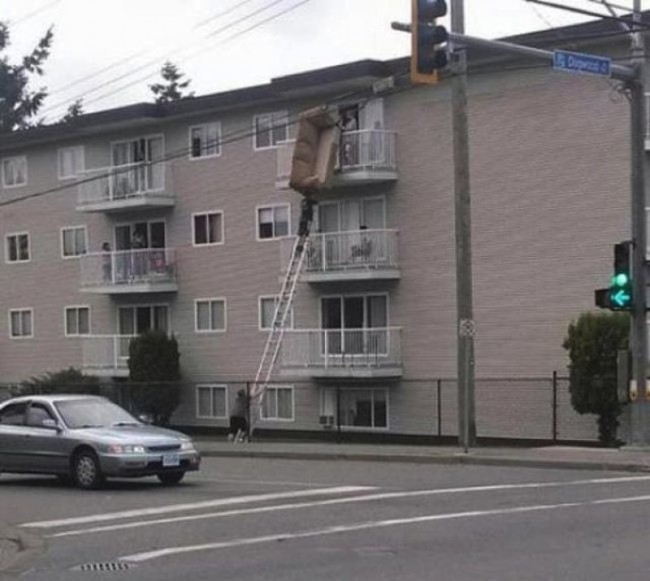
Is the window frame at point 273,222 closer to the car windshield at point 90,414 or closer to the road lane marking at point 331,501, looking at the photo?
the car windshield at point 90,414

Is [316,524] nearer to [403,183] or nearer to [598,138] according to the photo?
[598,138]

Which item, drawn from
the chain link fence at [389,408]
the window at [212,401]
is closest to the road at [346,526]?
the chain link fence at [389,408]

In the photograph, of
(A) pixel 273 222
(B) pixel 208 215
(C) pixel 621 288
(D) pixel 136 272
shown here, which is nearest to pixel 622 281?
(C) pixel 621 288

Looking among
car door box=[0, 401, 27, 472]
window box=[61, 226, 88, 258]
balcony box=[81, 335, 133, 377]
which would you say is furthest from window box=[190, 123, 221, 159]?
car door box=[0, 401, 27, 472]

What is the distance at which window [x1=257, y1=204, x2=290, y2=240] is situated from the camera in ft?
126

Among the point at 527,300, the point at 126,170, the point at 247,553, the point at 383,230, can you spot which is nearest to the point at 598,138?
the point at 527,300

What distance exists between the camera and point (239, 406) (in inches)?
1379

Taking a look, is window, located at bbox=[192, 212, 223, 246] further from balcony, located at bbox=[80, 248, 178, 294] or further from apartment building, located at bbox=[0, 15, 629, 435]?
balcony, located at bbox=[80, 248, 178, 294]

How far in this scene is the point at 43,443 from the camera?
19766 millimetres

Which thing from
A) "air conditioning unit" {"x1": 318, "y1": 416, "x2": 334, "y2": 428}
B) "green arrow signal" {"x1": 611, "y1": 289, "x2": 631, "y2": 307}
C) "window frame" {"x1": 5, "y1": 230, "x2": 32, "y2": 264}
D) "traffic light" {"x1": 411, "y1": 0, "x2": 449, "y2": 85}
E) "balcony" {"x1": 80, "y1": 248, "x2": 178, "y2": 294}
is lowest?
"air conditioning unit" {"x1": 318, "y1": 416, "x2": 334, "y2": 428}

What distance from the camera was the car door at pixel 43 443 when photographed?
1955 centimetres

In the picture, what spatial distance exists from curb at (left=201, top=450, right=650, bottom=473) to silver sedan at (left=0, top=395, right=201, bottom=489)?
6.11m

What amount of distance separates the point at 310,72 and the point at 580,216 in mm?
9116

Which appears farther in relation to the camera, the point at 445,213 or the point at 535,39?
the point at 445,213
